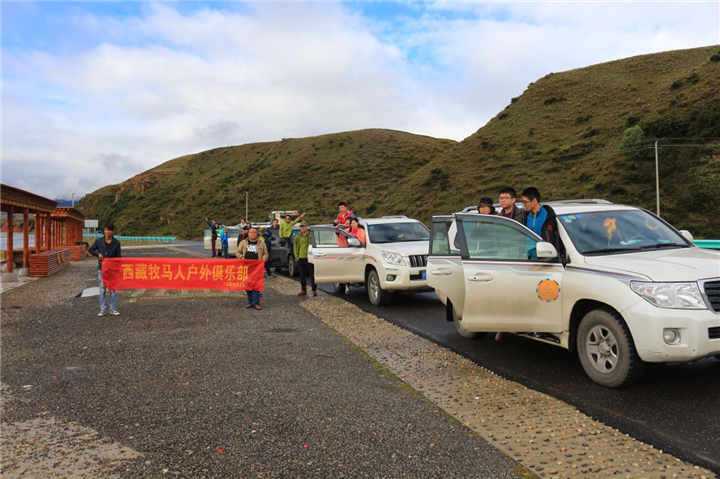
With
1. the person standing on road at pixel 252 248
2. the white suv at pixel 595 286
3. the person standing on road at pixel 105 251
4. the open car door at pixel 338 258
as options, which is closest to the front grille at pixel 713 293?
the white suv at pixel 595 286

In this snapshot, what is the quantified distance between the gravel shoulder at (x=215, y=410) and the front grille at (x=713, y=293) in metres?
2.36

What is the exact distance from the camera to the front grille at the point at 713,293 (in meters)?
4.47

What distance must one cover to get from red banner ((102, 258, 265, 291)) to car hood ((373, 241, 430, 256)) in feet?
8.69

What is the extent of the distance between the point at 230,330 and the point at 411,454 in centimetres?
539

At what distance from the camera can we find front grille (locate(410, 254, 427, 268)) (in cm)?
1028

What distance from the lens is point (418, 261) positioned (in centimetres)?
1033

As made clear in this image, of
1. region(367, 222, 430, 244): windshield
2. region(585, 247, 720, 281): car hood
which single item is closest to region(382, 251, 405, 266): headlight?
region(367, 222, 430, 244): windshield

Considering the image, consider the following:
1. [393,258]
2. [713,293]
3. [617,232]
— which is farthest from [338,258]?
[713,293]

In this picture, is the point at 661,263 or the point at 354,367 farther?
the point at 354,367

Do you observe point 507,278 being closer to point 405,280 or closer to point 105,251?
point 405,280

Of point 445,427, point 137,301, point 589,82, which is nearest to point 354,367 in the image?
point 445,427

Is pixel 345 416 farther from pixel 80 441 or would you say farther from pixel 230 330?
pixel 230 330

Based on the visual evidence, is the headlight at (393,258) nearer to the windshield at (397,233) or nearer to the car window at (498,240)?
the windshield at (397,233)

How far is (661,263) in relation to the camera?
4855mm
